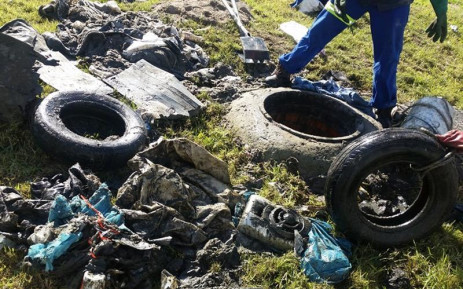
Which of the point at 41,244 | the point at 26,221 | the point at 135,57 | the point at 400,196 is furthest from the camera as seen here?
the point at 135,57

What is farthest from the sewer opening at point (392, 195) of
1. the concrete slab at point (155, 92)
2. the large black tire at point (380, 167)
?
the concrete slab at point (155, 92)

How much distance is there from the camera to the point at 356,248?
3840 mm

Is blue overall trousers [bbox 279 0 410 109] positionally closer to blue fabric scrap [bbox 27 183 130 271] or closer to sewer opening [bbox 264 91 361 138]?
sewer opening [bbox 264 91 361 138]

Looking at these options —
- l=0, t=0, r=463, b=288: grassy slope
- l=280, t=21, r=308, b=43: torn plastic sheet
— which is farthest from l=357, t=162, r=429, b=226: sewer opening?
l=280, t=21, r=308, b=43: torn plastic sheet

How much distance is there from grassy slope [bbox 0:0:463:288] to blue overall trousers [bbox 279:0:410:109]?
1091 millimetres

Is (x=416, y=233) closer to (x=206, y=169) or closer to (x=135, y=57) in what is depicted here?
(x=206, y=169)

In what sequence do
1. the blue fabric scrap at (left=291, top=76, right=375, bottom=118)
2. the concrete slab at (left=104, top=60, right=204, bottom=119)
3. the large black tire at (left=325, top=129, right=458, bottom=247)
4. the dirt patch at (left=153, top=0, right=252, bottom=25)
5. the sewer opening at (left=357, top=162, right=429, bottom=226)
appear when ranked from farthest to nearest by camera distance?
the dirt patch at (left=153, top=0, right=252, bottom=25) → the blue fabric scrap at (left=291, top=76, right=375, bottom=118) → the concrete slab at (left=104, top=60, right=204, bottom=119) → the sewer opening at (left=357, top=162, right=429, bottom=226) → the large black tire at (left=325, top=129, right=458, bottom=247)

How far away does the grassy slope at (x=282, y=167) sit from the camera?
3.51m

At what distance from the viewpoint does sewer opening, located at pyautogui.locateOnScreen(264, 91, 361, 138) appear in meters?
5.38

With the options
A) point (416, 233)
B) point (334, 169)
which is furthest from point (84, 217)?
point (416, 233)

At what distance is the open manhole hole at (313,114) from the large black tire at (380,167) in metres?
1.51

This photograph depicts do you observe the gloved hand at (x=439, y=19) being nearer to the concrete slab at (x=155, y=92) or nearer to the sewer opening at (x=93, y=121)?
the concrete slab at (x=155, y=92)

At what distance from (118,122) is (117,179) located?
0.73 m

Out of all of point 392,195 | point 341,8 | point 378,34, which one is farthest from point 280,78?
point 392,195
